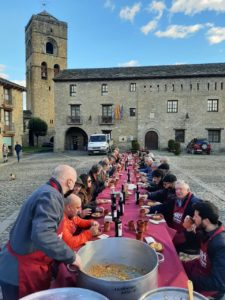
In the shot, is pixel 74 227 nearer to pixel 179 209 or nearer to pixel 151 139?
pixel 179 209

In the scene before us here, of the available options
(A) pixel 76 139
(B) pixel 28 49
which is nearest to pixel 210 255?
(A) pixel 76 139

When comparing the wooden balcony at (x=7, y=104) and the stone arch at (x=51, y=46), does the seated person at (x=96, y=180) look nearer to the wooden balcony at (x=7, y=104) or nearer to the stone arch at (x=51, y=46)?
the wooden balcony at (x=7, y=104)

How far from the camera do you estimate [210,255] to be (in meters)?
2.67

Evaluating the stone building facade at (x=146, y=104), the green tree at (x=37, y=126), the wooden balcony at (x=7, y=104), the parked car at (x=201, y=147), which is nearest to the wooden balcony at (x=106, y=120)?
the stone building facade at (x=146, y=104)

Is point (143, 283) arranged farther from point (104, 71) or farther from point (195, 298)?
point (104, 71)

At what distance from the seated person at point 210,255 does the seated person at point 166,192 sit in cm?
Answer: 217

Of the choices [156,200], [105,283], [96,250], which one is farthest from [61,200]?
[156,200]

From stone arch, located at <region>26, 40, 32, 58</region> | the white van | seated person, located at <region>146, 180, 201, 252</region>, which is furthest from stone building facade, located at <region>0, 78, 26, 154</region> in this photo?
seated person, located at <region>146, 180, 201, 252</region>

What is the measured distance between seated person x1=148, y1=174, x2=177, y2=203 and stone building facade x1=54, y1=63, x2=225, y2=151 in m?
25.5

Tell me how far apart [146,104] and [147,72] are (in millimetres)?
3873

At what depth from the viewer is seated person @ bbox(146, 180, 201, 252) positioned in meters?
3.95

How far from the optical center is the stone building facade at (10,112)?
80.4 ft

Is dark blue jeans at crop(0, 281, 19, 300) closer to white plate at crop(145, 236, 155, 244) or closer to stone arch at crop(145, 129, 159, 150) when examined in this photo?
white plate at crop(145, 236, 155, 244)

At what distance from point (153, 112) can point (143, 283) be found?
97.0 ft
